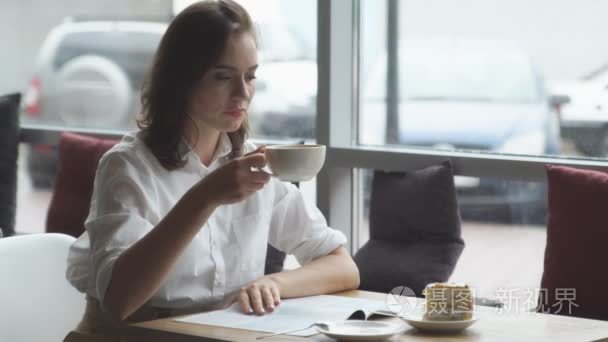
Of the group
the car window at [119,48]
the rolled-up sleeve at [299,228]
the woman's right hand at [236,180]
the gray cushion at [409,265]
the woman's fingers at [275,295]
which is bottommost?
the gray cushion at [409,265]

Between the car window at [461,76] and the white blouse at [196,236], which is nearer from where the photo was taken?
the white blouse at [196,236]

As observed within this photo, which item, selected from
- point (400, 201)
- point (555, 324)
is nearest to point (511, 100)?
point (400, 201)

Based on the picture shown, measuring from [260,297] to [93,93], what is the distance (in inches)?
99.3

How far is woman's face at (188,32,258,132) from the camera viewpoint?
2.14 meters

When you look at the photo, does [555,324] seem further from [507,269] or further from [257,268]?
[507,269]

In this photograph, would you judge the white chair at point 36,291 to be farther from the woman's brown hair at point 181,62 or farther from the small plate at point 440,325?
the small plate at point 440,325

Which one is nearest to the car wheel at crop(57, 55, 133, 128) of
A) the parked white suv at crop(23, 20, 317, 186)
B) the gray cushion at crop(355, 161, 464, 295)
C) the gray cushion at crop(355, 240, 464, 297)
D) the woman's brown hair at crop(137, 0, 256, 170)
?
the parked white suv at crop(23, 20, 317, 186)

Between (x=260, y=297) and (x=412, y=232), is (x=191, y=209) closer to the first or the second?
(x=260, y=297)

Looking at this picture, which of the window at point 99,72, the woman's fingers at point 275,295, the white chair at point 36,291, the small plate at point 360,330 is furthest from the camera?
the window at point 99,72

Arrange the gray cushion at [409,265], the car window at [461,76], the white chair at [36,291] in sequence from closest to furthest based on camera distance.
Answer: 1. the white chair at [36,291]
2. the gray cushion at [409,265]
3. the car window at [461,76]

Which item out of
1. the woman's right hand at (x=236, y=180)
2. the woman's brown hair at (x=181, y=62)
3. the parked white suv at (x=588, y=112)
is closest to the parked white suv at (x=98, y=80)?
the parked white suv at (x=588, y=112)

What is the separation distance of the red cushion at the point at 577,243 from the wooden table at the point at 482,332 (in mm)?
781

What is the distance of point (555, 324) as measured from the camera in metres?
1.89

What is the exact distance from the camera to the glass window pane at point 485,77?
10.2ft
